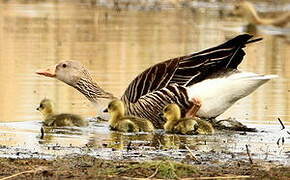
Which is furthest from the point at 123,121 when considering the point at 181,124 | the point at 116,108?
the point at 181,124

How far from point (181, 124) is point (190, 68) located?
1.00 metres

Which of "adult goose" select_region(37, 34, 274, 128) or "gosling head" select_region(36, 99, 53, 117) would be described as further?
"gosling head" select_region(36, 99, 53, 117)

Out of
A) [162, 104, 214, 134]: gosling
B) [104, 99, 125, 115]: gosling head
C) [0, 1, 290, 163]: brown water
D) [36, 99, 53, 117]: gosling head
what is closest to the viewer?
[0, 1, 290, 163]: brown water

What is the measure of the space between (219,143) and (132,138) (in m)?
0.89

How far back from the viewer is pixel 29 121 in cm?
1068

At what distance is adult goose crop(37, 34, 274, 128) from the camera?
1036 centimetres

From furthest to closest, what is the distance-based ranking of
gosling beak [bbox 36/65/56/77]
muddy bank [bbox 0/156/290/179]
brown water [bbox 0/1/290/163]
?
gosling beak [bbox 36/65/56/77], brown water [bbox 0/1/290/163], muddy bank [bbox 0/156/290/179]

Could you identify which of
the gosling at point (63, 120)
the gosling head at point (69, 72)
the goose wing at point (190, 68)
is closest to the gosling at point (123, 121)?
the gosling at point (63, 120)

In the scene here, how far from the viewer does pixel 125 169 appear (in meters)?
7.16

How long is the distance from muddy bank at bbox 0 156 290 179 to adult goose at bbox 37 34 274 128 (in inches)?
110

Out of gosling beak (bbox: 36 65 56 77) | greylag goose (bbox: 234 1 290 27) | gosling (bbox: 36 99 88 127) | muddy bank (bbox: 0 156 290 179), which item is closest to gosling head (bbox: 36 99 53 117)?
gosling (bbox: 36 99 88 127)

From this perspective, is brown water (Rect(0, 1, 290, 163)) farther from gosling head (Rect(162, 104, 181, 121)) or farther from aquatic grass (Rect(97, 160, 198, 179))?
aquatic grass (Rect(97, 160, 198, 179))

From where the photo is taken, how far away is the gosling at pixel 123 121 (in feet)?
32.8

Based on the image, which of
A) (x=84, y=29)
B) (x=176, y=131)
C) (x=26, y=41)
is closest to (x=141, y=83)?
(x=176, y=131)
